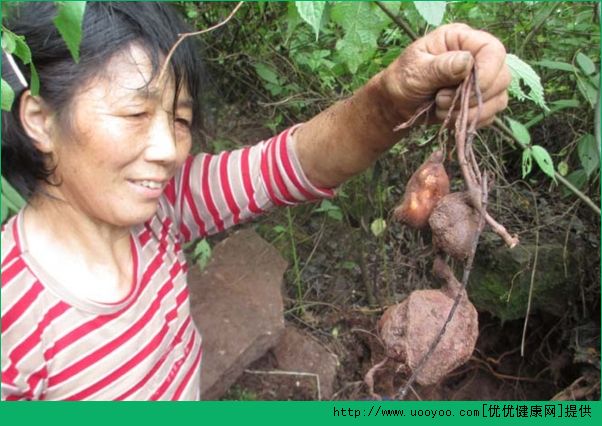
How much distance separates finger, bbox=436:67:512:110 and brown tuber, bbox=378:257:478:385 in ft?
0.96

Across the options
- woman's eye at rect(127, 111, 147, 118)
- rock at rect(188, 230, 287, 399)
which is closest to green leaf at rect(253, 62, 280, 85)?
rock at rect(188, 230, 287, 399)

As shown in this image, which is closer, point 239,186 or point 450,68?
point 450,68

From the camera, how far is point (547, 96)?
64.7 inches

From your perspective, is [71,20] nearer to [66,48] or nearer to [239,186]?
[66,48]

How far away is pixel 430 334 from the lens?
0.83 meters

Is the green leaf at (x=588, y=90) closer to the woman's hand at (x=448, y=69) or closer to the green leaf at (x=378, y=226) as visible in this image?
the woman's hand at (x=448, y=69)

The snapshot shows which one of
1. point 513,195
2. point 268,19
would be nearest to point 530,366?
point 513,195

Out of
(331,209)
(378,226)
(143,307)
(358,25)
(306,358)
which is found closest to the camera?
(358,25)

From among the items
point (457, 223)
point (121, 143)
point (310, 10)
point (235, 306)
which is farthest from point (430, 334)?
point (235, 306)

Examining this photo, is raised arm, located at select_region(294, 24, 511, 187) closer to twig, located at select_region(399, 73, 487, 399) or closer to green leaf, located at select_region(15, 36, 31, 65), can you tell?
twig, located at select_region(399, 73, 487, 399)

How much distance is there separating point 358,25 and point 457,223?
39cm

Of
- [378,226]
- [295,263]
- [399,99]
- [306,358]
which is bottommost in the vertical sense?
[306,358]

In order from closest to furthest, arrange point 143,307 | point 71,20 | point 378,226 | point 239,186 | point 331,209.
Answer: point 71,20
point 143,307
point 239,186
point 378,226
point 331,209

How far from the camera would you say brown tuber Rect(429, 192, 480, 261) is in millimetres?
812
